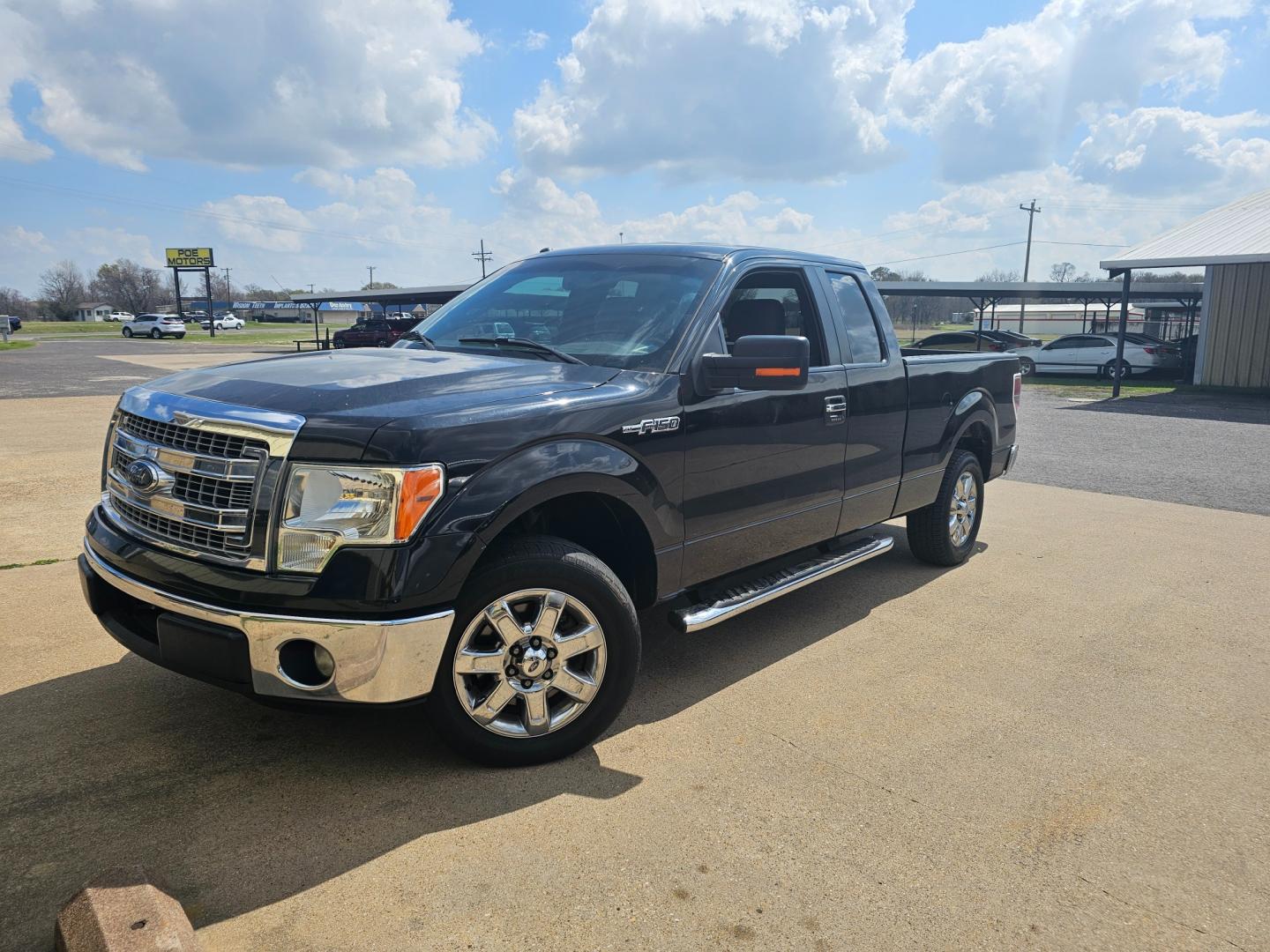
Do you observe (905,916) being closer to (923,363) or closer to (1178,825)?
(1178,825)

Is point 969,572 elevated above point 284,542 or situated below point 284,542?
below

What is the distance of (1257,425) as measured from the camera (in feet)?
50.0

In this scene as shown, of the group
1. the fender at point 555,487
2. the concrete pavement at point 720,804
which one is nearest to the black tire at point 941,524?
the concrete pavement at point 720,804

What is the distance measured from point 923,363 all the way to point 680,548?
2509 millimetres

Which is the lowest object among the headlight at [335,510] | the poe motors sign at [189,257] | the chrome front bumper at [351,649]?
the chrome front bumper at [351,649]

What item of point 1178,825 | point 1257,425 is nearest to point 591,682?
point 1178,825

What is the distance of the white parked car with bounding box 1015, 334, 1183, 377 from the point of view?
26.8 m

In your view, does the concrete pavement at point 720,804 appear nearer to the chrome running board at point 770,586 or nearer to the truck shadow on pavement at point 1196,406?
the chrome running board at point 770,586

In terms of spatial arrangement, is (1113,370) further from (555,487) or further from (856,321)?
(555,487)

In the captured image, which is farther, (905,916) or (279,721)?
(279,721)

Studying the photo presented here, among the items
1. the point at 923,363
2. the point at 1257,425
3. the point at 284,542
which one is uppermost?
the point at 923,363

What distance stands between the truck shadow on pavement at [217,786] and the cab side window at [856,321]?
1916mm

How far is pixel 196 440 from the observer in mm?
3010

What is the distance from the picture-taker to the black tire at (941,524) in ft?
19.6
